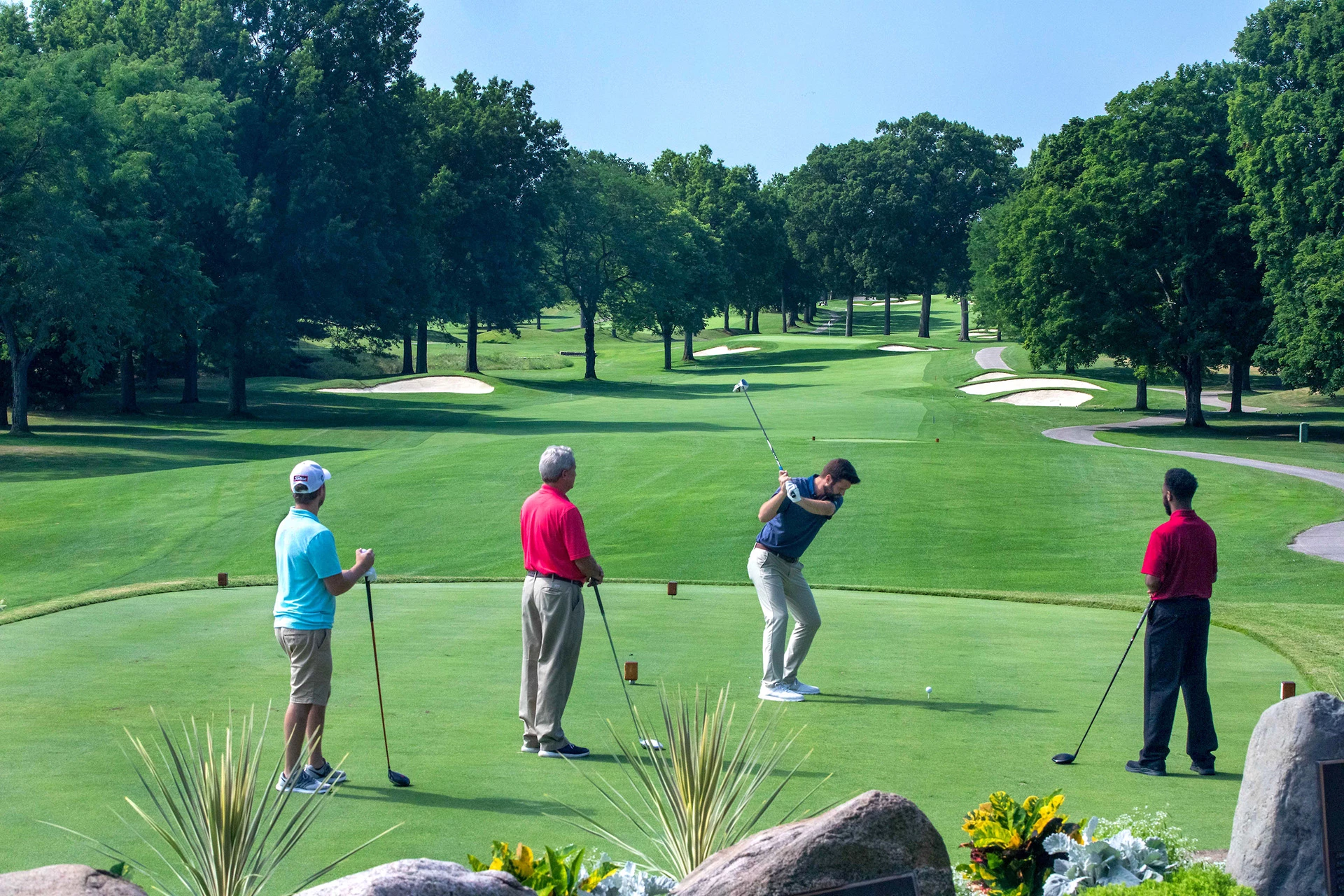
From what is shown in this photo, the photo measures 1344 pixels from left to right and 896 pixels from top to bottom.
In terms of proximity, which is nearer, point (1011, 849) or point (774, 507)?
point (1011, 849)

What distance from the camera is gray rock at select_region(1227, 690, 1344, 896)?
5.09 meters

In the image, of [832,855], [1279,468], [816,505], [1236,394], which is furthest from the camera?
[1236,394]

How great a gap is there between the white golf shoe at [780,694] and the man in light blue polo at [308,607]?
3670mm

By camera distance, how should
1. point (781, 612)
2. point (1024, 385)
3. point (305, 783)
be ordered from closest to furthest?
point (305, 783) → point (781, 612) → point (1024, 385)

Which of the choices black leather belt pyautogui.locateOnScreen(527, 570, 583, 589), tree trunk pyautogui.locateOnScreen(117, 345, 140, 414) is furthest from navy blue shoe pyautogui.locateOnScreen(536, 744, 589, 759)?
tree trunk pyautogui.locateOnScreen(117, 345, 140, 414)

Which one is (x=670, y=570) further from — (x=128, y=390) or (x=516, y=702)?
(x=128, y=390)

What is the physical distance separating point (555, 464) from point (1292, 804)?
526 centimetres

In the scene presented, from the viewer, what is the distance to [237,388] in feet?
167

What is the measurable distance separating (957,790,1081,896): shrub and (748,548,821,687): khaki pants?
477 cm

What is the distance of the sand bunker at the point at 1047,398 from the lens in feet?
200

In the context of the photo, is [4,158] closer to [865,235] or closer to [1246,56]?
[1246,56]

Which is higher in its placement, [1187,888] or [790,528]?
[790,528]

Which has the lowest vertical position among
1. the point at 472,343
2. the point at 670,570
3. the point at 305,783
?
the point at 670,570

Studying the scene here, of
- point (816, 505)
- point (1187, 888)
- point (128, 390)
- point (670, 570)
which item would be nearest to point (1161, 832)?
point (1187, 888)
